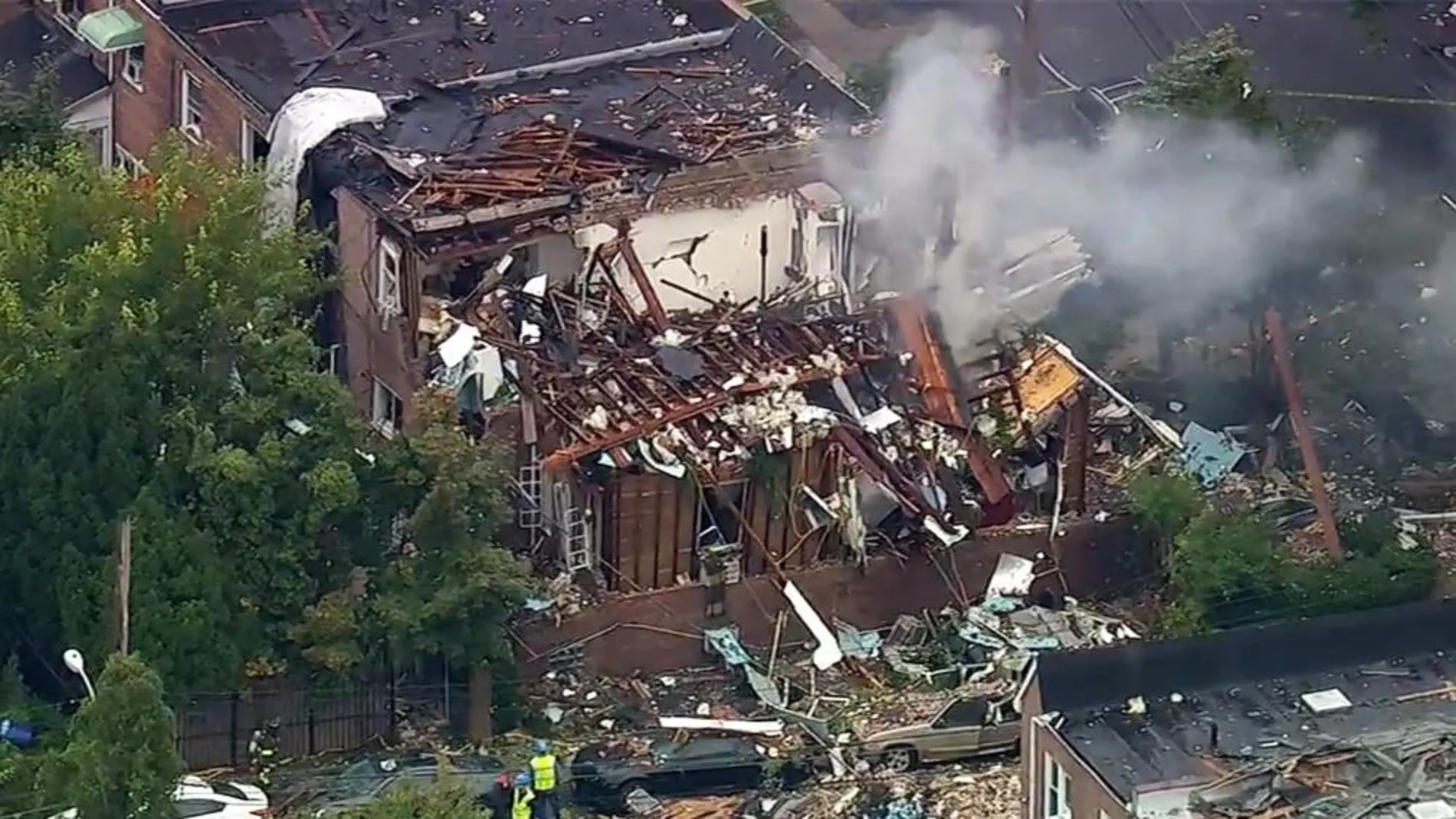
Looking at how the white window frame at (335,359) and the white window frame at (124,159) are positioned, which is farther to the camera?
the white window frame at (124,159)

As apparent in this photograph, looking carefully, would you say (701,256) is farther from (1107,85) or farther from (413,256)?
(1107,85)

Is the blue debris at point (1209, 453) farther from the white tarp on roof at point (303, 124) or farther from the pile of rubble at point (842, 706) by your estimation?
the white tarp on roof at point (303, 124)

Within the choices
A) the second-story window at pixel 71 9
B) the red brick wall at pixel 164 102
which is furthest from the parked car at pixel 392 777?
the second-story window at pixel 71 9

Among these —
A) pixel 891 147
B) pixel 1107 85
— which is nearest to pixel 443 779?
pixel 891 147

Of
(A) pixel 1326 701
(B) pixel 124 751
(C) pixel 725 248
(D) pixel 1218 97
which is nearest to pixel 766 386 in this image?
(C) pixel 725 248

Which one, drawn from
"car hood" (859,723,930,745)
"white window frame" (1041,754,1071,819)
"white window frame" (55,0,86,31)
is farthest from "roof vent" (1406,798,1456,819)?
"white window frame" (55,0,86,31)

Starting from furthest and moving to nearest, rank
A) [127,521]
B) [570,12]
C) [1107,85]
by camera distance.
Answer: [1107,85], [570,12], [127,521]

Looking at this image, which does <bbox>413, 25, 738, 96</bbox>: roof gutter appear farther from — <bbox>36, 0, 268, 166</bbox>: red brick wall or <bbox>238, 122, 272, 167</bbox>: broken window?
<bbox>36, 0, 268, 166</bbox>: red brick wall
